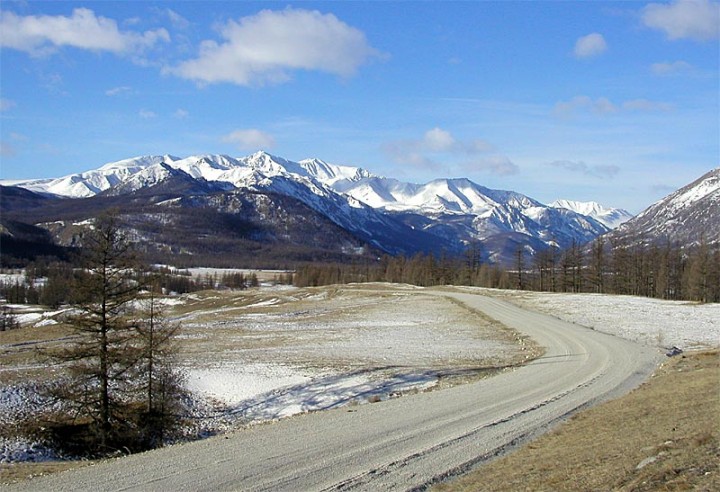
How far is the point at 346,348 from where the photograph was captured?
45.8 metres

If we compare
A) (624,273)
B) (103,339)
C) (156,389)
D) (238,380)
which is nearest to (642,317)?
(238,380)

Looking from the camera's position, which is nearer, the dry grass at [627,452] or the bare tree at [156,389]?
the dry grass at [627,452]

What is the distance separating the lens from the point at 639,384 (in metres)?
26.0

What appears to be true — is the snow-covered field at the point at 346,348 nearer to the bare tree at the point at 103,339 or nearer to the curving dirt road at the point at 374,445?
the bare tree at the point at 103,339

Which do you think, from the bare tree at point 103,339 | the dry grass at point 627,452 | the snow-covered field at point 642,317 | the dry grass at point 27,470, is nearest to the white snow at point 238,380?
the bare tree at point 103,339

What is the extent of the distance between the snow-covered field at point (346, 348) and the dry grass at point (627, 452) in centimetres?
1217

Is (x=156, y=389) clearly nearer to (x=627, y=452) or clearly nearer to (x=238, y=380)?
(x=238, y=380)

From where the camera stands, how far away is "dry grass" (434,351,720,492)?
38.6ft

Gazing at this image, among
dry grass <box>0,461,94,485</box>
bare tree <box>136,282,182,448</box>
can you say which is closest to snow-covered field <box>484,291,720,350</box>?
bare tree <box>136,282,182,448</box>

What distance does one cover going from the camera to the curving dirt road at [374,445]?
14344 millimetres

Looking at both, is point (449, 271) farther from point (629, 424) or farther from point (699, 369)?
point (629, 424)

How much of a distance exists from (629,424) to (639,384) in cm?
965

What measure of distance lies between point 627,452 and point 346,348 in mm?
32665

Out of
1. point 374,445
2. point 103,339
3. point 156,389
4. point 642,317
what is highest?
point 103,339
